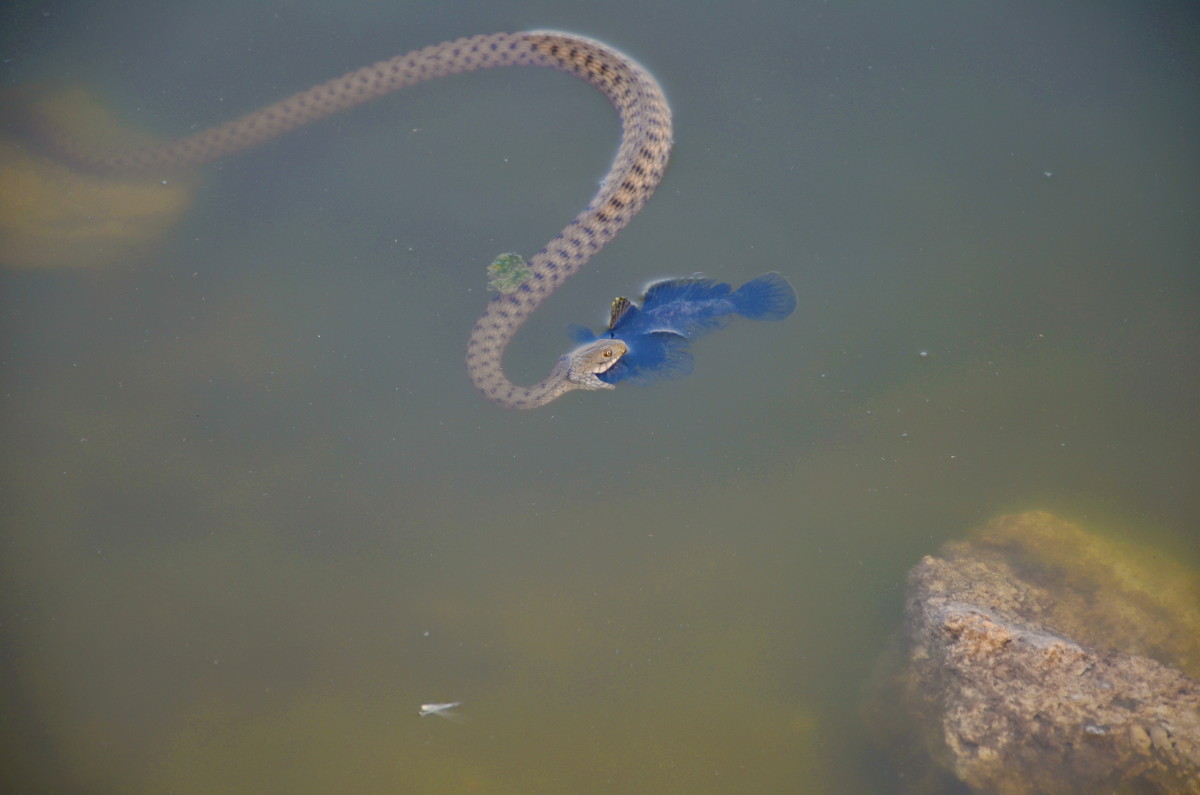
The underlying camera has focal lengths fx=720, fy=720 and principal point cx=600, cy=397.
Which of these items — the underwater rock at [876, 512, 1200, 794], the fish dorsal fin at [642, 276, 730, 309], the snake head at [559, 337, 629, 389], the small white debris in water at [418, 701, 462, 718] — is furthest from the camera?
the fish dorsal fin at [642, 276, 730, 309]

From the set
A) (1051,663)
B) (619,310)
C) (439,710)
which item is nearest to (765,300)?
(619,310)

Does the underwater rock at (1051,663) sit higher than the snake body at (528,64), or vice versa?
the snake body at (528,64)

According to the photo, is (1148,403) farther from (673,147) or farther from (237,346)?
(237,346)

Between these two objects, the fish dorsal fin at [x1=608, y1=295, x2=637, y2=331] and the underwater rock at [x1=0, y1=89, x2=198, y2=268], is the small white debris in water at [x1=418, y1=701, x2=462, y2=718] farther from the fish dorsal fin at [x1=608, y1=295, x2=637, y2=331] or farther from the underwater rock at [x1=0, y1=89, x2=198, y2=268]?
the underwater rock at [x1=0, y1=89, x2=198, y2=268]

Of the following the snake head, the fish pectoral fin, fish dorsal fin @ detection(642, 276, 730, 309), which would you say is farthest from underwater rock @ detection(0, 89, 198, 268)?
fish dorsal fin @ detection(642, 276, 730, 309)

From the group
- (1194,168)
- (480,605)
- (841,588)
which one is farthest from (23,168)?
(1194,168)

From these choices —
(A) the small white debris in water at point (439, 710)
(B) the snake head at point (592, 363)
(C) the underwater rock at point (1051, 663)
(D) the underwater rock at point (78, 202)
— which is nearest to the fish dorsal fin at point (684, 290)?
(B) the snake head at point (592, 363)

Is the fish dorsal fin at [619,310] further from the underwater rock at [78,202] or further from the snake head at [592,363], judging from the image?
the underwater rock at [78,202]

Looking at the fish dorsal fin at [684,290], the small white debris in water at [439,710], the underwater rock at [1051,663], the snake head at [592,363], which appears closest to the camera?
the underwater rock at [1051,663]
